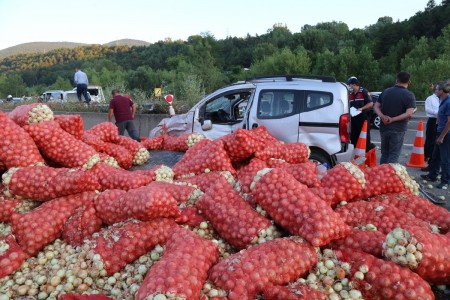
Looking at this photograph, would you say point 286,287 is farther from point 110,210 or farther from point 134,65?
point 134,65

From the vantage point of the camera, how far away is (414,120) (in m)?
19.5

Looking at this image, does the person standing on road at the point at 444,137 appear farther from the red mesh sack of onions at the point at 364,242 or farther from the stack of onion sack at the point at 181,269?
the stack of onion sack at the point at 181,269

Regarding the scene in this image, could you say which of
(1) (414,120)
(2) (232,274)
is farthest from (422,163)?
(1) (414,120)

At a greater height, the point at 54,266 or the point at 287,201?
the point at 287,201

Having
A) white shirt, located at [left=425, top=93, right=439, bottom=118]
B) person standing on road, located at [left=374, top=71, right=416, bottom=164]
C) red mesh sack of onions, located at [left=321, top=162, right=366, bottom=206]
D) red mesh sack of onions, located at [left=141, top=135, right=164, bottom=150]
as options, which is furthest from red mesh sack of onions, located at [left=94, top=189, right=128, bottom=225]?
white shirt, located at [left=425, top=93, right=439, bottom=118]

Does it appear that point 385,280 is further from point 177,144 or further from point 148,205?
point 177,144

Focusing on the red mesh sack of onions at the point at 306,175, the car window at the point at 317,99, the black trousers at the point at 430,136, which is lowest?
the black trousers at the point at 430,136

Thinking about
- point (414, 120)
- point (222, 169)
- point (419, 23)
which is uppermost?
point (419, 23)

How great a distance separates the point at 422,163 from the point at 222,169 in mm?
6998

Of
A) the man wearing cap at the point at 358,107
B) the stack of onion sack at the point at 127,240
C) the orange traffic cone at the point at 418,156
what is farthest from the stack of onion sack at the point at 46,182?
the orange traffic cone at the point at 418,156

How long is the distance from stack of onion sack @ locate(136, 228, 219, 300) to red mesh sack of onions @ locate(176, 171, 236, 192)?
31.3 inches

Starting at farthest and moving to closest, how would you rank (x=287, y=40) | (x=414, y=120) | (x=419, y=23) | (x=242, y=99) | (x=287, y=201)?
(x=287, y=40), (x=419, y=23), (x=414, y=120), (x=242, y=99), (x=287, y=201)

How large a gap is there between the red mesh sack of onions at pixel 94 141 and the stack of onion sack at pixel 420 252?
10.7ft

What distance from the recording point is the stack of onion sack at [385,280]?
81.8 inches
